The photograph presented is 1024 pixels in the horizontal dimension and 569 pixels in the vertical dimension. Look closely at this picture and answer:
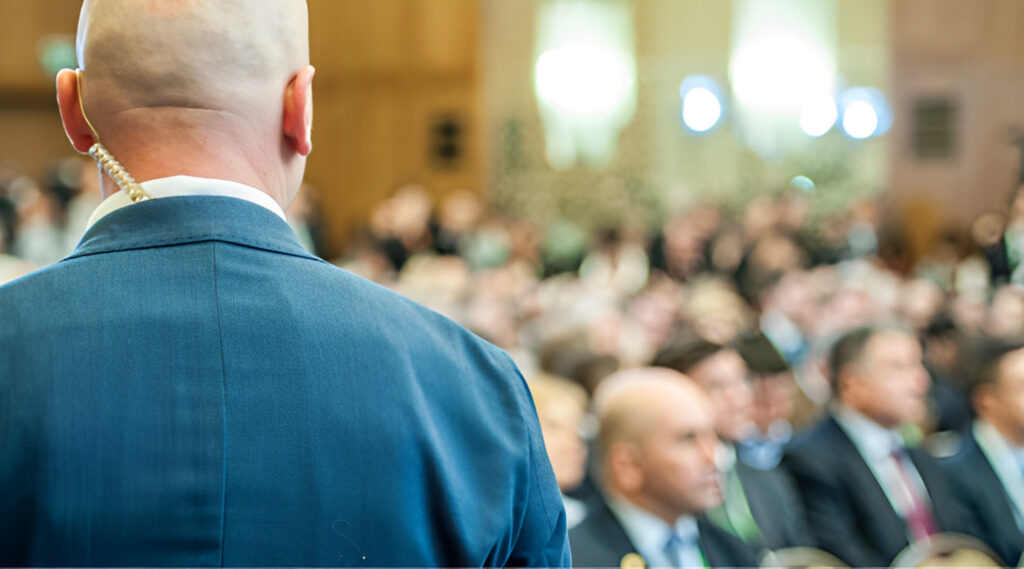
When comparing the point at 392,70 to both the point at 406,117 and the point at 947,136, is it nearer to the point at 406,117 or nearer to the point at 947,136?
the point at 406,117

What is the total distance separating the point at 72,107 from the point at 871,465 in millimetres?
3809

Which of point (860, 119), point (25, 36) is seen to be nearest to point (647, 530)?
point (860, 119)

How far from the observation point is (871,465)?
442cm

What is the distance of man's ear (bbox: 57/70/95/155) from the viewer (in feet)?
4.18

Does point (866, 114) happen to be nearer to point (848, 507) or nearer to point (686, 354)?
point (686, 354)

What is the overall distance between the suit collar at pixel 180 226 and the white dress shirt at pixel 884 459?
3.71 meters

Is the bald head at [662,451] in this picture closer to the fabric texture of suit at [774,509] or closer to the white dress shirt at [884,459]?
the fabric texture of suit at [774,509]

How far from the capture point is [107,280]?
3.64ft

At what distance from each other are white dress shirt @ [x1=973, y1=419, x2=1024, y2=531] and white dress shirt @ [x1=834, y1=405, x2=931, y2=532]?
1.32 feet

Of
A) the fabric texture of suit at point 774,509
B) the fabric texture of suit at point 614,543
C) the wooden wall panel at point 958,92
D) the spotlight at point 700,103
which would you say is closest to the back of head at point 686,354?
the fabric texture of suit at point 774,509

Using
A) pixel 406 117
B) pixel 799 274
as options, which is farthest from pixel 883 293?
pixel 406 117

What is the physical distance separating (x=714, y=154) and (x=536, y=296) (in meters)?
9.21

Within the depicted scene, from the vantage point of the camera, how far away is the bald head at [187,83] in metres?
1.20

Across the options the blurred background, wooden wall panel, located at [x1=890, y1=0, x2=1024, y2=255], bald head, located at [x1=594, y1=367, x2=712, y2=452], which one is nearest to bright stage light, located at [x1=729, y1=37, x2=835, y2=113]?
the blurred background
